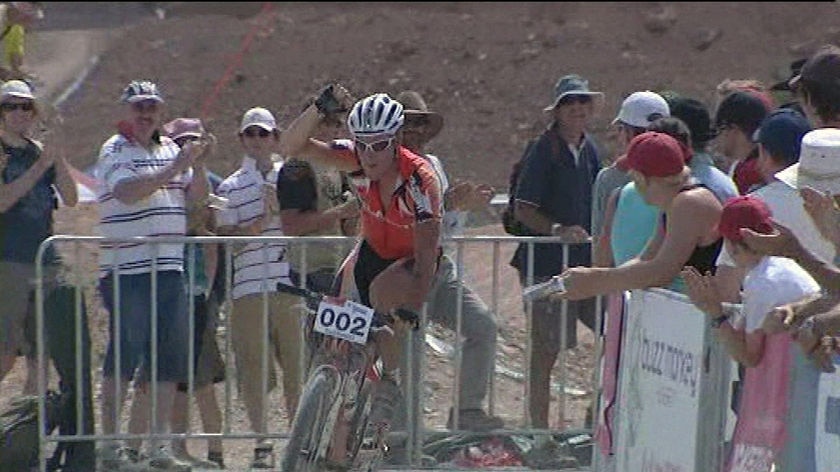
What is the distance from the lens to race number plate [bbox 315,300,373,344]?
9.77 m

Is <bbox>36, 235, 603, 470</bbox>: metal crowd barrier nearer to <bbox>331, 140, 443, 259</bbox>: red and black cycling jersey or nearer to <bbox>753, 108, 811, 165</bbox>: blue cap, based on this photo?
<bbox>331, 140, 443, 259</bbox>: red and black cycling jersey

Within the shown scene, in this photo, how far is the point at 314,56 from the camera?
32.4 meters

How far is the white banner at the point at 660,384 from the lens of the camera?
825 cm

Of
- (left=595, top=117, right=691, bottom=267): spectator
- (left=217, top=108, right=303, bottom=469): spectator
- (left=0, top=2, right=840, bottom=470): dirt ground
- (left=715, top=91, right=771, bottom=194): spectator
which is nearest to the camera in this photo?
(left=595, top=117, right=691, bottom=267): spectator

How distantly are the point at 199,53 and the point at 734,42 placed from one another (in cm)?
882

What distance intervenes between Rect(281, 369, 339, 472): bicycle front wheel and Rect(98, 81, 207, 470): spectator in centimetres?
119

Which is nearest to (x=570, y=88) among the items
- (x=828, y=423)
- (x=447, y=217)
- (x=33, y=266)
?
(x=447, y=217)

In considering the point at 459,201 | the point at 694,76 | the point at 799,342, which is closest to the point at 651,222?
the point at 459,201

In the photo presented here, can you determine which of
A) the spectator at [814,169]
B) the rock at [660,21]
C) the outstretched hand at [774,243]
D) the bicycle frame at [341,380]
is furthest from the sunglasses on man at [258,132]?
the rock at [660,21]

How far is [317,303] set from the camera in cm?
980

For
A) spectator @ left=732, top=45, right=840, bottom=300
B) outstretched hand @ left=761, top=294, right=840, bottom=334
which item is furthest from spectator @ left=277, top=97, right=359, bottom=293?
outstretched hand @ left=761, top=294, right=840, bottom=334

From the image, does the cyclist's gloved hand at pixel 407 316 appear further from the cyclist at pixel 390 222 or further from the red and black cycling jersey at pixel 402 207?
the red and black cycling jersey at pixel 402 207

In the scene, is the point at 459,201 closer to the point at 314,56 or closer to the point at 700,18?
the point at 314,56

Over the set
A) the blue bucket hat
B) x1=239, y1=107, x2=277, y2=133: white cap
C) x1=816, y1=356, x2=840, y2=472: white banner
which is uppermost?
the blue bucket hat
